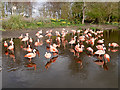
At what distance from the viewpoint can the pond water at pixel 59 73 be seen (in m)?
5.14

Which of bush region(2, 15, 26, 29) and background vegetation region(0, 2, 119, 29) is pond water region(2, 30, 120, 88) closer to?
bush region(2, 15, 26, 29)

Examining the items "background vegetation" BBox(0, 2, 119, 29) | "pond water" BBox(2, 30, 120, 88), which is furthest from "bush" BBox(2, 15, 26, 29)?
"pond water" BBox(2, 30, 120, 88)

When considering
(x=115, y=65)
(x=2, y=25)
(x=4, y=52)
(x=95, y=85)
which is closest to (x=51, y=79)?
(x=95, y=85)

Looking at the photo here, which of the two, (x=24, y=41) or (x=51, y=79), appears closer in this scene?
(x=51, y=79)

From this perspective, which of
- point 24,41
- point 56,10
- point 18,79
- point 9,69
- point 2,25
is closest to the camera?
point 18,79

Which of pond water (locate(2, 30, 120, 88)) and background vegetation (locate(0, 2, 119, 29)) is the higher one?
background vegetation (locate(0, 2, 119, 29))

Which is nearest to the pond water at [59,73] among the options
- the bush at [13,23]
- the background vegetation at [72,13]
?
the bush at [13,23]

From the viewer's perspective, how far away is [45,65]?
22.4 ft

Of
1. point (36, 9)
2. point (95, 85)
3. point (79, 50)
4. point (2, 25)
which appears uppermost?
point (36, 9)

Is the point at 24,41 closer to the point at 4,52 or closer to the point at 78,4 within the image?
the point at 4,52

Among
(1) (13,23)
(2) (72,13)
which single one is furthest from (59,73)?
(2) (72,13)

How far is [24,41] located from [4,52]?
10.5 feet

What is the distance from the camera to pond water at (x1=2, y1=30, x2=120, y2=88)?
5137mm

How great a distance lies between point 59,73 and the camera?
601cm
